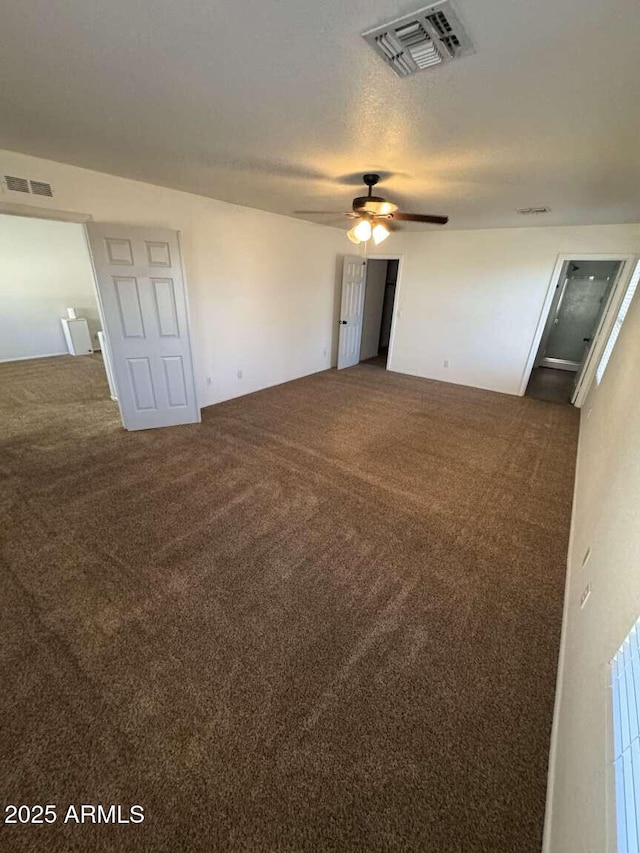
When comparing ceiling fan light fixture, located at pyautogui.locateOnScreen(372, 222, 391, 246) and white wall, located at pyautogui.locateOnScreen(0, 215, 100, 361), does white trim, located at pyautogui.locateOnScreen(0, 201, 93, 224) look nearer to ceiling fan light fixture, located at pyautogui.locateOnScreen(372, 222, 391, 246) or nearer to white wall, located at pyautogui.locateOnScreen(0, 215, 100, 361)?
ceiling fan light fixture, located at pyautogui.locateOnScreen(372, 222, 391, 246)

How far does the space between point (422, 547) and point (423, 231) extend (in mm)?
5269

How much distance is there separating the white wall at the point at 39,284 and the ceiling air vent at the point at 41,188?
3.30 metres

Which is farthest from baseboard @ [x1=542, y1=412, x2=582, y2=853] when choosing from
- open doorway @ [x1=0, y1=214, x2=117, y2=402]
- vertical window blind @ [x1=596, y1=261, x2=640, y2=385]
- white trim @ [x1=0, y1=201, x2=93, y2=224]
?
open doorway @ [x1=0, y1=214, x2=117, y2=402]

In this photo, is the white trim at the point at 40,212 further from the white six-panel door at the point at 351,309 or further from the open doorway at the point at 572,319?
the open doorway at the point at 572,319

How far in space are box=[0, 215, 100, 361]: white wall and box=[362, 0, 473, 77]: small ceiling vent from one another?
609 cm

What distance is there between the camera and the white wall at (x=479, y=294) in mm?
4656

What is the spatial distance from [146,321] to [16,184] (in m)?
1.32

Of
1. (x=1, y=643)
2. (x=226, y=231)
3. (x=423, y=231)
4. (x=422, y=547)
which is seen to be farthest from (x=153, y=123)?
(x=423, y=231)

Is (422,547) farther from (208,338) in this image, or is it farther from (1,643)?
(208,338)

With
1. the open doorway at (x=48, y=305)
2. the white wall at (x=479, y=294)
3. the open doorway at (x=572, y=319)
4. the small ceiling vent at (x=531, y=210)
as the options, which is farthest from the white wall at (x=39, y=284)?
the open doorway at (x=572, y=319)

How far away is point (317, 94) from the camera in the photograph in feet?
5.41

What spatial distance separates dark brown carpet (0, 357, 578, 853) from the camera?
1.17 meters

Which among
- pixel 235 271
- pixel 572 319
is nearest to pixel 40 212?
pixel 235 271

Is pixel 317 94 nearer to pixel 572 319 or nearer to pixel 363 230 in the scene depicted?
pixel 363 230
